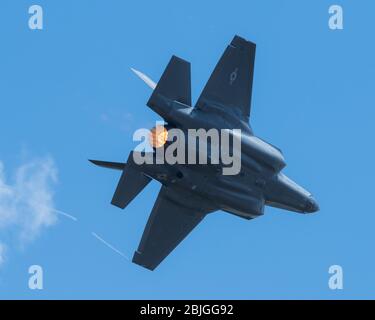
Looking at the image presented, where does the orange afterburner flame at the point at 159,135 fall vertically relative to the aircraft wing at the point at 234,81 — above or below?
below

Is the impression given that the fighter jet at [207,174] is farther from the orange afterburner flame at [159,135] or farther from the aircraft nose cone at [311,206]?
the orange afterburner flame at [159,135]

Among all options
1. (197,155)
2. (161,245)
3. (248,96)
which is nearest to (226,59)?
(248,96)

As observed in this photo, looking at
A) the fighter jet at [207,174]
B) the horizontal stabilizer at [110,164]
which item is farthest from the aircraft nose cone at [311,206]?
the horizontal stabilizer at [110,164]

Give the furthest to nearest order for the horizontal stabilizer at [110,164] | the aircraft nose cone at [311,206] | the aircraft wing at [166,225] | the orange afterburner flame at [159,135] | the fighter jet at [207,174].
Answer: the aircraft nose cone at [311,206] → the aircraft wing at [166,225] → the horizontal stabilizer at [110,164] → the fighter jet at [207,174] → the orange afterburner flame at [159,135]

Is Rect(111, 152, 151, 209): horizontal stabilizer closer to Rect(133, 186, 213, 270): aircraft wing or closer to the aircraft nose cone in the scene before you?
Rect(133, 186, 213, 270): aircraft wing

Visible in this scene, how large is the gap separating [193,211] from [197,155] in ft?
9.61

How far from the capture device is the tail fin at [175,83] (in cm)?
2719

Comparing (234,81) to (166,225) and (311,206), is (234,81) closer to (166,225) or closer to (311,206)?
(311,206)

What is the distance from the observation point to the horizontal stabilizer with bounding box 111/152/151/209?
27.5 metres

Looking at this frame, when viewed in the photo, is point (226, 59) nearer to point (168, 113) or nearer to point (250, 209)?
point (168, 113)

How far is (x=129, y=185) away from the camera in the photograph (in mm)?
27625

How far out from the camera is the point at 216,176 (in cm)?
2791
